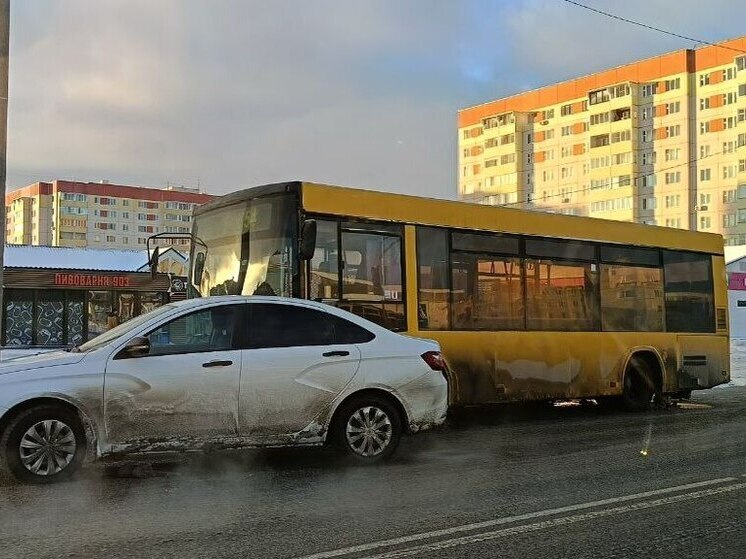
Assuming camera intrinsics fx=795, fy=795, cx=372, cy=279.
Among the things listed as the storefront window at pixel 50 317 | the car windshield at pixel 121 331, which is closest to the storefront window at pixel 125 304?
the storefront window at pixel 50 317

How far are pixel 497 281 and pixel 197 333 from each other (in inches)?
188

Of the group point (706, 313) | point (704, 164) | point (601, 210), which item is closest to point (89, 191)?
point (601, 210)

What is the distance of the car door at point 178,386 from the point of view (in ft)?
22.0

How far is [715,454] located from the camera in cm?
837

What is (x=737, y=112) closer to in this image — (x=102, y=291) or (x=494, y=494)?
(x=102, y=291)

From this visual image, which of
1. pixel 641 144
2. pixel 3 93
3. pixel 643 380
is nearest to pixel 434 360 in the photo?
pixel 643 380

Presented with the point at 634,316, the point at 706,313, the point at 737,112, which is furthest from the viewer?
the point at 737,112

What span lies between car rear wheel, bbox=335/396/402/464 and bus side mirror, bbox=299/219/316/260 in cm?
179

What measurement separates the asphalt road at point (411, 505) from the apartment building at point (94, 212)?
109 meters

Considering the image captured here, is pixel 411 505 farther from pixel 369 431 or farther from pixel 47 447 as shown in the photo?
pixel 47 447

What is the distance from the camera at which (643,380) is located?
40.8ft

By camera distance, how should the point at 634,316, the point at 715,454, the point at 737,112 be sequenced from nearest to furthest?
1. the point at 715,454
2. the point at 634,316
3. the point at 737,112

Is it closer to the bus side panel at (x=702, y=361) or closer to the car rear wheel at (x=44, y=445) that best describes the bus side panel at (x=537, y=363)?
the bus side panel at (x=702, y=361)

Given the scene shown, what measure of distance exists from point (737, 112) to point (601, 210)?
676 inches
